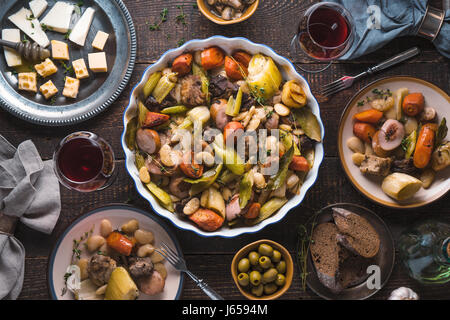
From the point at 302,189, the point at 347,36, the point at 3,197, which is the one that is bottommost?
the point at 3,197

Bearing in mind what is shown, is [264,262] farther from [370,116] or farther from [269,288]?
[370,116]

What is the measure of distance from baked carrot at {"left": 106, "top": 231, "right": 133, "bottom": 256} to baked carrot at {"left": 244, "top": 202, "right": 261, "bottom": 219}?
0.60m

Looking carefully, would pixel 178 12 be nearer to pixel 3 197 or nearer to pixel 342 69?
pixel 342 69

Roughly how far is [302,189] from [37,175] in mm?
1332

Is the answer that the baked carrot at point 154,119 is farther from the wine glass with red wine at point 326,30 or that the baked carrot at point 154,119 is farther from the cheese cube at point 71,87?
the wine glass with red wine at point 326,30

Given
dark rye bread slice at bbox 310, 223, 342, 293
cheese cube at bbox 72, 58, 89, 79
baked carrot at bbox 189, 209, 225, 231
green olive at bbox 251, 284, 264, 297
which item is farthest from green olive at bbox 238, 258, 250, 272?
cheese cube at bbox 72, 58, 89, 79

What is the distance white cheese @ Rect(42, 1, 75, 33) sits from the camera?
2.11m

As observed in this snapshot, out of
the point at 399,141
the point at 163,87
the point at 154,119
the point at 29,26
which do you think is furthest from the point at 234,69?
the point at 29,26

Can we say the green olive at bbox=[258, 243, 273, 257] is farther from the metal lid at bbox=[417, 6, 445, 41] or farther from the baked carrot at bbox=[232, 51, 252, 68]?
the metal lid at bbox=[417, 6, 445, 41]

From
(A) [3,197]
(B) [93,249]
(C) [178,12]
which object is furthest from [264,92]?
(A) [3,197]

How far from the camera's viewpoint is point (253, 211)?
6.17 feet

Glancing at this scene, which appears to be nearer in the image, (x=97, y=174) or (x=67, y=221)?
(x=97, y=174)

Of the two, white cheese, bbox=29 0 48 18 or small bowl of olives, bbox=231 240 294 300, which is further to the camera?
white cheese, bbox=29 0 48 18

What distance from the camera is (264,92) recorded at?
6.33 ft
